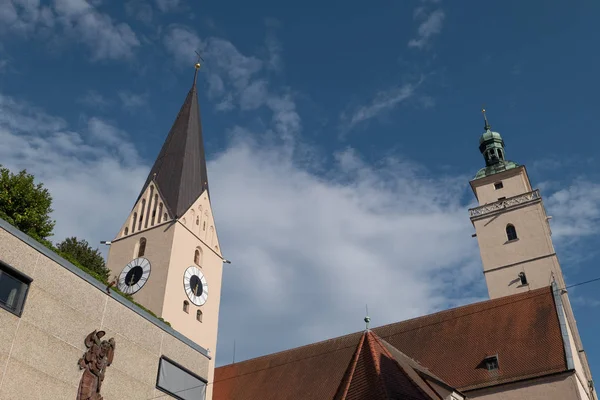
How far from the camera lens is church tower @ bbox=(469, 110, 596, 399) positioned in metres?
28.9

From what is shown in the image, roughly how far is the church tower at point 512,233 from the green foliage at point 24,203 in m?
20.2

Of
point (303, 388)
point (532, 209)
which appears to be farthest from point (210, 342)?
point (532, 209)

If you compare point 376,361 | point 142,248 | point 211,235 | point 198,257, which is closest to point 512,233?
point 211,235

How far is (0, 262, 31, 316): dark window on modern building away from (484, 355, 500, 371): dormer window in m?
14.1

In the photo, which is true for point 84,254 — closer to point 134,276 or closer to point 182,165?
point 134,276

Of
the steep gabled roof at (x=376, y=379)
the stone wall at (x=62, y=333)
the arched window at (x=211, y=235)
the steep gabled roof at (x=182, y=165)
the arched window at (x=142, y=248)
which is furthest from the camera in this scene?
the arched window at (x=211, y=235)

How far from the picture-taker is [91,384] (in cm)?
1293

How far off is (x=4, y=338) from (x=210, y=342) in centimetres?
1383

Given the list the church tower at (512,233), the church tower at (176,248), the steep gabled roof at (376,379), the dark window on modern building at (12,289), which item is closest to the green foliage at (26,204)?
the dark window on modern building at (12,289)

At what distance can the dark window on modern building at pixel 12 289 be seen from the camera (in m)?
11.5

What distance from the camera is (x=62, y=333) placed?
→ 12578mm

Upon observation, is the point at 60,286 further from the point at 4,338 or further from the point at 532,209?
the point at 532,209

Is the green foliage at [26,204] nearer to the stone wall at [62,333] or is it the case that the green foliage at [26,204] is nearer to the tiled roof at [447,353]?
the stone wall at [62,333]

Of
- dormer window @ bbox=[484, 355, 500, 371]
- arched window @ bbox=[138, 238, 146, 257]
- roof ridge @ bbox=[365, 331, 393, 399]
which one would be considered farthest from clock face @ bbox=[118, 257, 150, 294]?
dormer window @ bbox=[484, 355, 500, 371]
